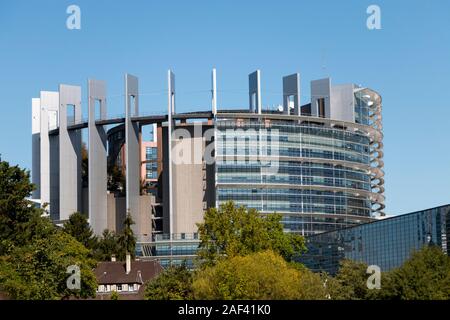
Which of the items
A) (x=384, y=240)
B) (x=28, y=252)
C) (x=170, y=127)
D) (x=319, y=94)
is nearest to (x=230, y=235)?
(x=28, y=252)

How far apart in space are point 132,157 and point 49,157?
19.4 meters

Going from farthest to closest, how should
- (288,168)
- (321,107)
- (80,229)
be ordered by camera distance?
1. (321,107)
2. (288,168)
3. (80,229)

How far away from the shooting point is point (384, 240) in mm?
139500

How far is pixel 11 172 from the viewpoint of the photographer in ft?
369

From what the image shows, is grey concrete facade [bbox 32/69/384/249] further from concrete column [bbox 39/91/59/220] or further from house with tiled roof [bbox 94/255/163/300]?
house with tiled roof [bbox 94/255/163/300]

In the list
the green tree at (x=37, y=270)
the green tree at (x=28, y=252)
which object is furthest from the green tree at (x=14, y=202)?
the green tree at (x=37, y=270)

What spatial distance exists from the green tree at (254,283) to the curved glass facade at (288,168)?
101042mm

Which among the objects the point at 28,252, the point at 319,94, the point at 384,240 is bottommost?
the point at 28,252

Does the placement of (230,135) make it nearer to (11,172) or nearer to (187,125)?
(187,125)

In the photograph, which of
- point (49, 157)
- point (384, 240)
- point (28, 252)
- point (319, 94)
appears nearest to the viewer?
point (28, 252)

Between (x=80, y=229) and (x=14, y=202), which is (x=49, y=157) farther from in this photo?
(x=14, y=202)

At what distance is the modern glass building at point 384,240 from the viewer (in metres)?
124

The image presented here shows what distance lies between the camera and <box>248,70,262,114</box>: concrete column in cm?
18538

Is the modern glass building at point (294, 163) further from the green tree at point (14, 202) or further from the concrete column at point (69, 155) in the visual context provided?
the green tree at point (14, 202)
